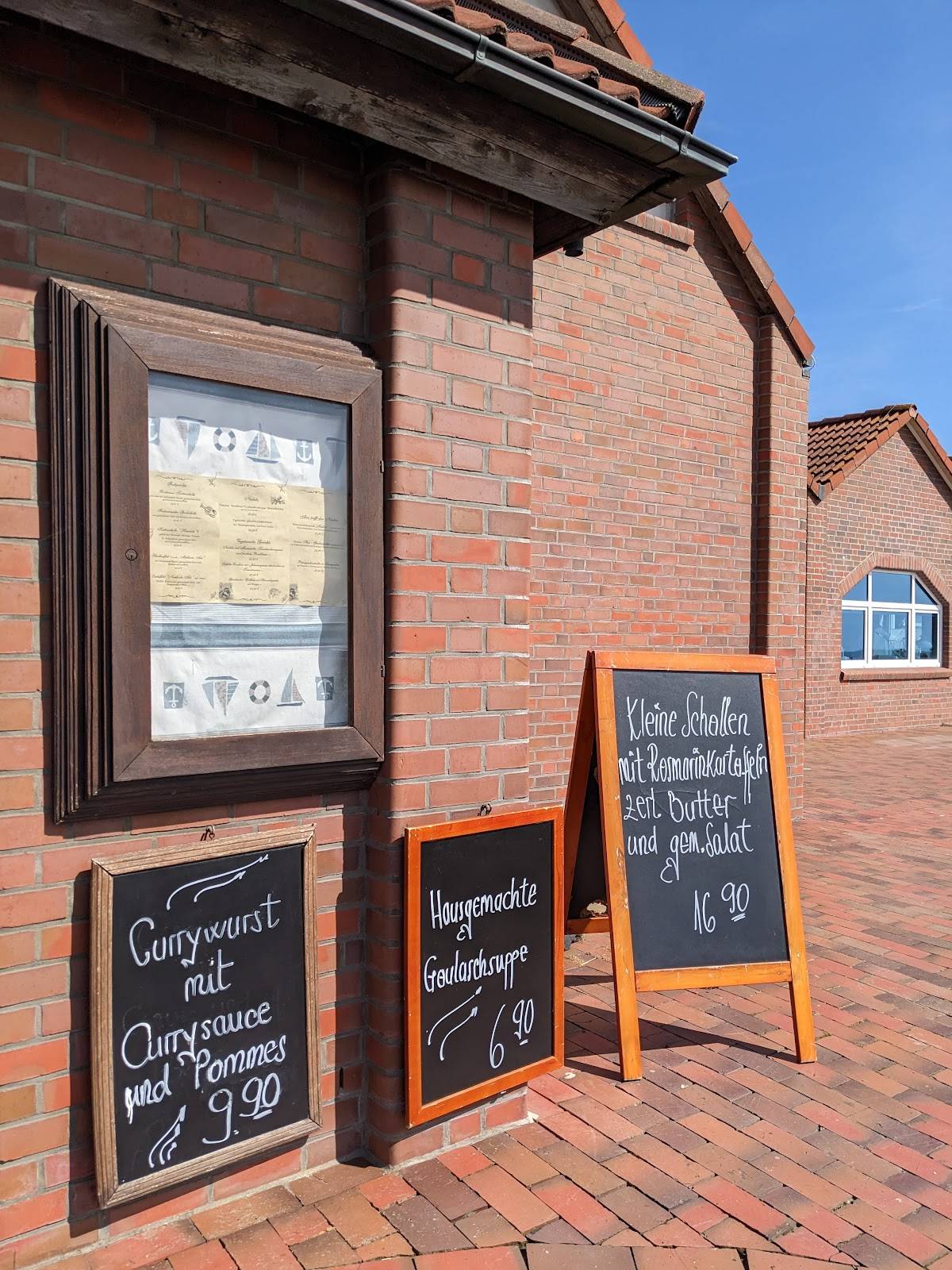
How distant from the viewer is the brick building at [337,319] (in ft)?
7.08

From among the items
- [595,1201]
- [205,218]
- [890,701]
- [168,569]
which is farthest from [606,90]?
[890,701]

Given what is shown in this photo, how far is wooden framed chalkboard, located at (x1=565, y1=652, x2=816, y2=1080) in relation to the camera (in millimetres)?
3451

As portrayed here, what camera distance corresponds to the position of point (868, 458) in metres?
13.4

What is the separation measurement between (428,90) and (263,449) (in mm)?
1038

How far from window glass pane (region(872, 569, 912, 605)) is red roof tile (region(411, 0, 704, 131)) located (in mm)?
12433

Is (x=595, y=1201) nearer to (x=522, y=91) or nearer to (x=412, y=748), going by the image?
(x=412, y=748)

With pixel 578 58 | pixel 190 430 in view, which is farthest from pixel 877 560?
pixel 190 430

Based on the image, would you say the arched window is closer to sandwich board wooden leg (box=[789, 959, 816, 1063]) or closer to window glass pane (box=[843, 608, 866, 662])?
window glass pane (box=[843, 608, 866, 662])

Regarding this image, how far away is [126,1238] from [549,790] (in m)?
3.72

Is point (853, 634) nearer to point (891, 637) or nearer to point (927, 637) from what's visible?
point (891, 637)

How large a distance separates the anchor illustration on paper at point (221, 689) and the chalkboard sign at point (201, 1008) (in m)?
0.37

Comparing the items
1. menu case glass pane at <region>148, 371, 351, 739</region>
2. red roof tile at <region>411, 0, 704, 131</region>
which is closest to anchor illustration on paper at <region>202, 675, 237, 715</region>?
menu case glass pane at <region>148, 371, 351, 739</region>

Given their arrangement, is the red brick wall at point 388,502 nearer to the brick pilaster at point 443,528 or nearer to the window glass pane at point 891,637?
the brick pilaster at point 443,528

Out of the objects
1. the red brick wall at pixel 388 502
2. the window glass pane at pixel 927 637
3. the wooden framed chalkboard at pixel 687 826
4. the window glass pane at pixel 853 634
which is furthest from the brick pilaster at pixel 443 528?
the window glass pane at pixel 927 637
